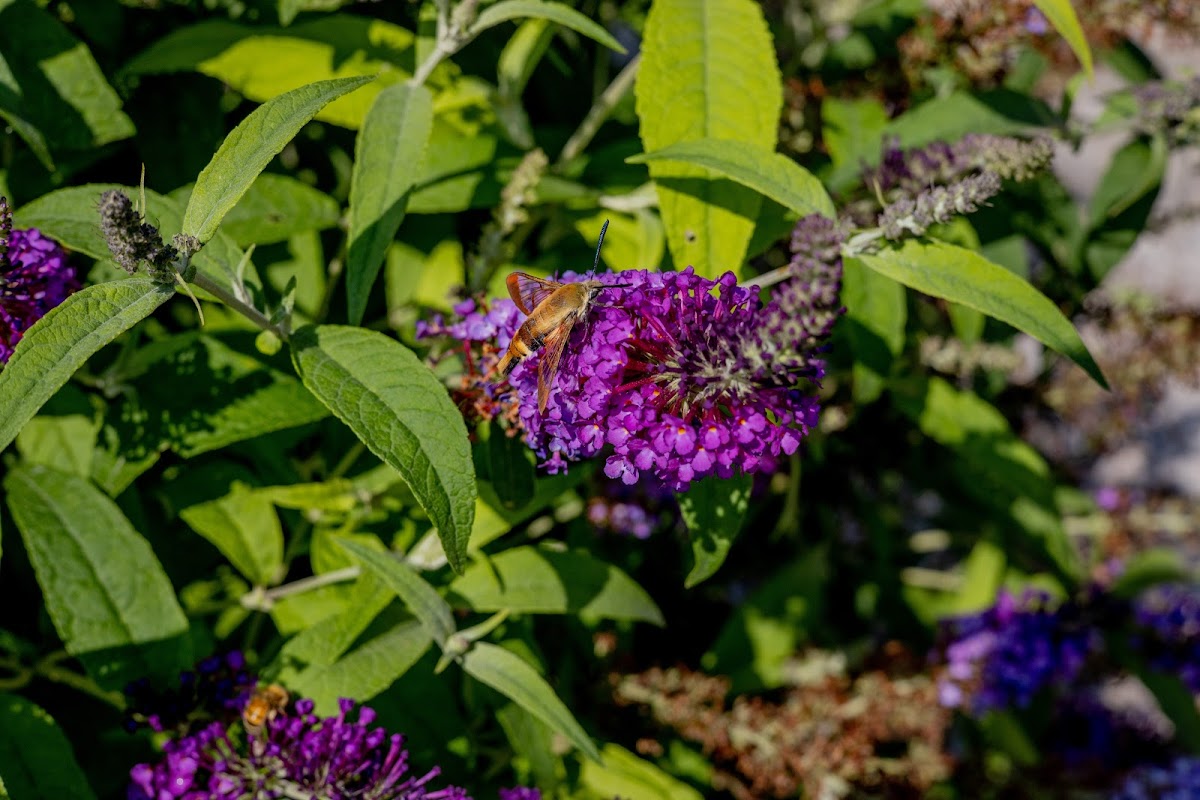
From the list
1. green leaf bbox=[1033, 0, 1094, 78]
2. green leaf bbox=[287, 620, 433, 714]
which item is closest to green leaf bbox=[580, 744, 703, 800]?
green leaf bbox=[287, 620, 433, 714]

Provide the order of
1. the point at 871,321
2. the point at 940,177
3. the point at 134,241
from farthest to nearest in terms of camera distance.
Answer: the point at 871,321 < the point at 940,177 < the point at 134,241

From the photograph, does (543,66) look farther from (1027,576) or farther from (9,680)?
(1027,576)

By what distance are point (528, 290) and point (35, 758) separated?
1.58 m

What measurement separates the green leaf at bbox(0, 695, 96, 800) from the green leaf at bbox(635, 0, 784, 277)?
185cm

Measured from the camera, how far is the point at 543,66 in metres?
3.57

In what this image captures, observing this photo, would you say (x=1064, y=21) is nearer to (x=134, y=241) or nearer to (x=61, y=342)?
(x=134, y=241)

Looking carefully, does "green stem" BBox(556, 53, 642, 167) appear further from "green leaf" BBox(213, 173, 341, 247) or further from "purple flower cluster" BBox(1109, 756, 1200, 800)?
"purple flower cluster" BBox(1109, 756, 1200, 800)

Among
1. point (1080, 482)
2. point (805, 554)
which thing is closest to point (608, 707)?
point (805, 554)

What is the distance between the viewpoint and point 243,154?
73.1 inches

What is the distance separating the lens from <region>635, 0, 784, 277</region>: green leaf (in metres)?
2.42

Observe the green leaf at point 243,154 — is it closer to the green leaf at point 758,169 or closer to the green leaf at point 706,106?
the green leaf at point 758,169

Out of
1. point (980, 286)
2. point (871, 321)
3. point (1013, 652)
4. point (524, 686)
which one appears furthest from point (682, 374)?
point (1013, 652)

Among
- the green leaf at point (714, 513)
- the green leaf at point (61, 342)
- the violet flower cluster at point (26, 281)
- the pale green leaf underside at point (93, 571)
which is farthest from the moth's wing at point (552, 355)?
the pale green leaf underside at point (93, 571)

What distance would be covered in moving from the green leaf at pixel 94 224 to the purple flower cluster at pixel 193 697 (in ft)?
2.97
